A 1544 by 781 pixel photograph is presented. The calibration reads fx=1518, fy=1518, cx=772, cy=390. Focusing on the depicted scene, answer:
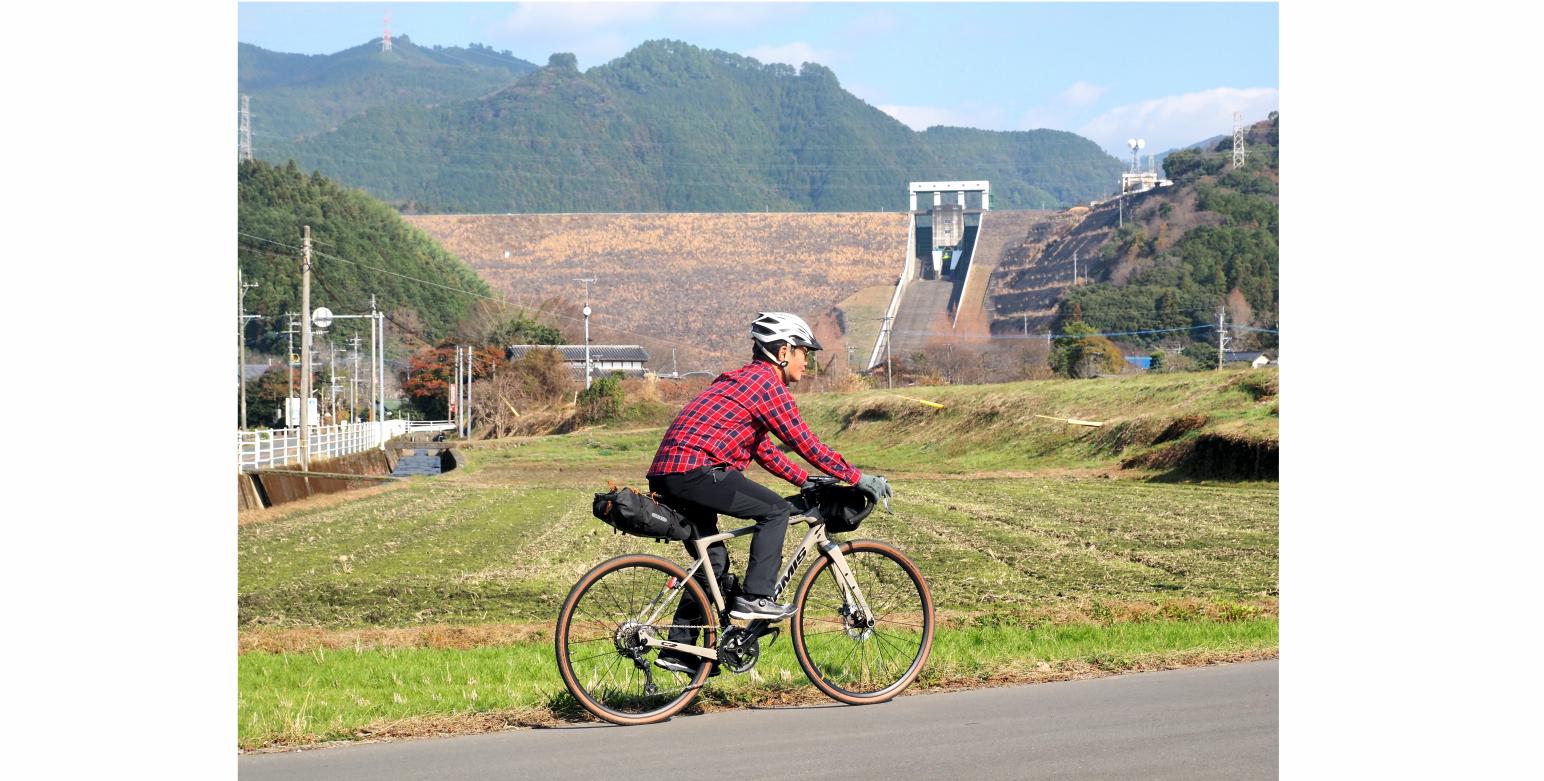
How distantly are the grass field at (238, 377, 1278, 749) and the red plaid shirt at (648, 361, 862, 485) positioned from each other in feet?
2.98

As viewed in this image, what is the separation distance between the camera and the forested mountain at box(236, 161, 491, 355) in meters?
80.4

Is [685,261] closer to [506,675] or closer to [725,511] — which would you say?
[506,675]

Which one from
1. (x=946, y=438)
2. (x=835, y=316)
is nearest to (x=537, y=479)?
(x=946, y=438)

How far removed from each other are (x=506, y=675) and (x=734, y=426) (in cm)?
203

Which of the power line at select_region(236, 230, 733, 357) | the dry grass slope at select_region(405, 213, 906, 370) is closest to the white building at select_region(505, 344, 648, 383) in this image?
the power line at select_region(236, 230, 733, 357)

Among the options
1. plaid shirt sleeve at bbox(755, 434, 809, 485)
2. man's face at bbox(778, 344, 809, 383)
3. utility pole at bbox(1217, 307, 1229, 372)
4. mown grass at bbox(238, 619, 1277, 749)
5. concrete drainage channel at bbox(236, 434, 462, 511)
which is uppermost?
utility pole at bbox(1217, 307, 1229, 372)

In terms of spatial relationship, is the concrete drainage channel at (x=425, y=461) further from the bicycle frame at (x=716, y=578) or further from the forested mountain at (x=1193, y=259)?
Result: the forested mountain at (x=1193, y=259)

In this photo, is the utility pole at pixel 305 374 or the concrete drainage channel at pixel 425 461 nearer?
the utility pole at pixel 305 374

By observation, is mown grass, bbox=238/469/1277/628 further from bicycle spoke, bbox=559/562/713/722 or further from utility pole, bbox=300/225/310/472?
bicycle spoke, bbox=559/562/713/722

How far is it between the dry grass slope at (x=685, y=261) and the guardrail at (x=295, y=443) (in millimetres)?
51576

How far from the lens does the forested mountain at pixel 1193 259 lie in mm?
74062

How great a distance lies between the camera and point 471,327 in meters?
81.3

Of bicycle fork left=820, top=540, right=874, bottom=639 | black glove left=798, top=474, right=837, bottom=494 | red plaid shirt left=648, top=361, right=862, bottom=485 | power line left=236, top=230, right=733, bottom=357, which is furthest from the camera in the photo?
power line left=236, top=230, right=733, bottom=357

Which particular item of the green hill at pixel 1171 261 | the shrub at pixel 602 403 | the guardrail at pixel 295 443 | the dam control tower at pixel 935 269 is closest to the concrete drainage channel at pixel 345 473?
the guardrail at pixel 295 443
